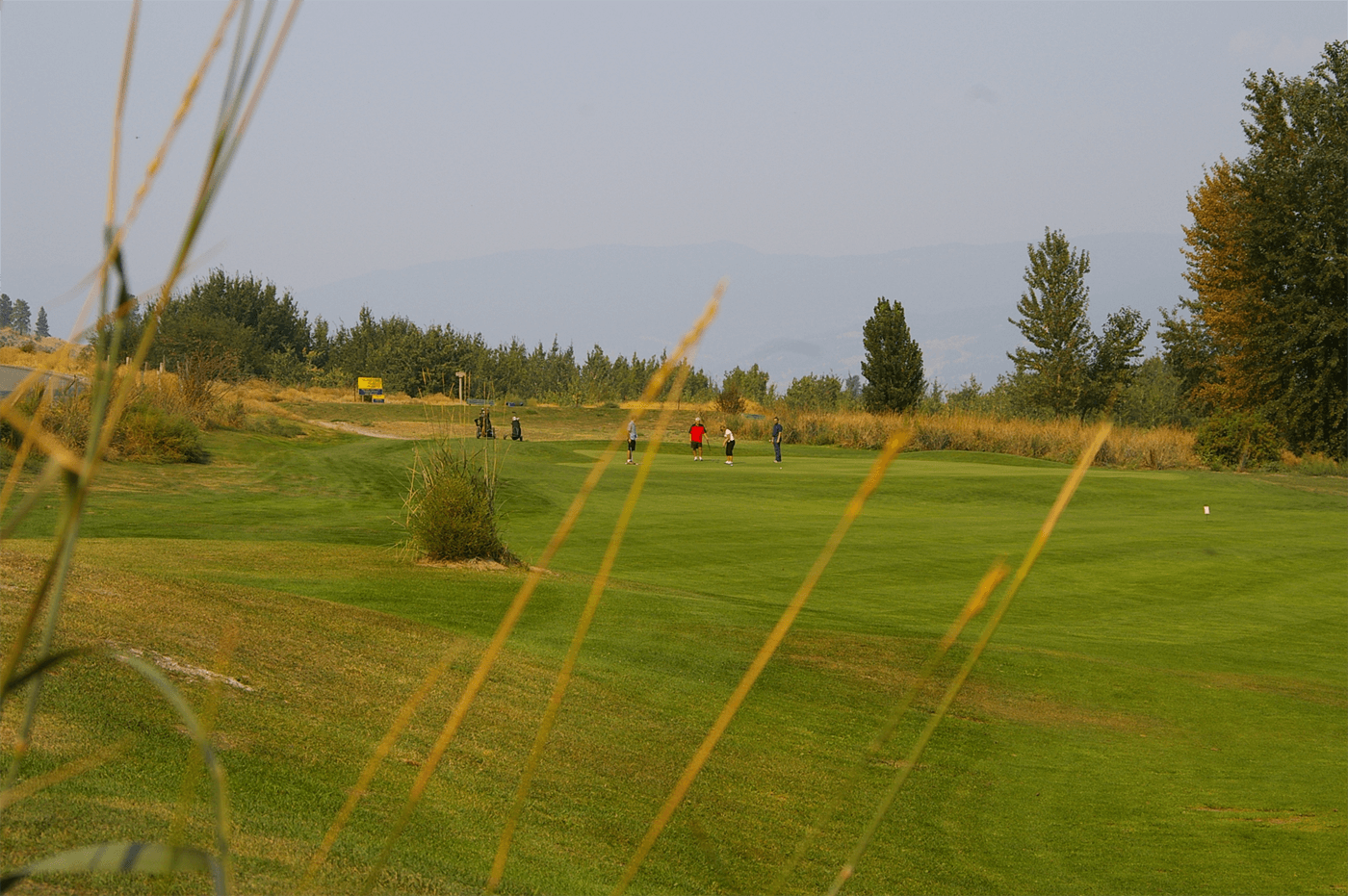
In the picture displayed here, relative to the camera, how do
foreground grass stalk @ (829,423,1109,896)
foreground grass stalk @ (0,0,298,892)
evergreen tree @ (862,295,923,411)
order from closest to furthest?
foreground grass stalk @ (0,0,298,892), foreground grass stalk @ (829,423,1109,896), evergreen tree @ (862,295,923,411)

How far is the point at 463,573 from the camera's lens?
12.6 m

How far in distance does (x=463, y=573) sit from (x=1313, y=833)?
8.66m

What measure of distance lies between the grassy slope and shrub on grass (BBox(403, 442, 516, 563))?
0.62m

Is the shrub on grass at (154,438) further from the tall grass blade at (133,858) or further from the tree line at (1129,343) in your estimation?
the tall grass blade at (133,858)

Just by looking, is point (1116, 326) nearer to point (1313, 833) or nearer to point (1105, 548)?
point (1105, 548)

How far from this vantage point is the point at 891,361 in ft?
190

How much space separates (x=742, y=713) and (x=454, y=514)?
6.18 meters

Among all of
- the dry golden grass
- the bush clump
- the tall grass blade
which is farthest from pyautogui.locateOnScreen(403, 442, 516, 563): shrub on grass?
the bush clump

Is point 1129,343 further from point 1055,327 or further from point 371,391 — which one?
point 371,391

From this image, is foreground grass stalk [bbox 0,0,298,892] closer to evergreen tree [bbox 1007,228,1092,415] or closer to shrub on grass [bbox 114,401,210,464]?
shrub on grass [bbox 114,401,210,464]

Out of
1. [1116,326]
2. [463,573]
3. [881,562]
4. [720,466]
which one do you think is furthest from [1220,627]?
[1116,326]

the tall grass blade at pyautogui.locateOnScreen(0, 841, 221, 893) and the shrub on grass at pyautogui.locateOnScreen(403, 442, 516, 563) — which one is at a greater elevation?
the tall grass blade at pyautogui.locateOnScreen(0, 841, 221, 893)

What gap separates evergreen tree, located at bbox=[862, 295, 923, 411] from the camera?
57625mm

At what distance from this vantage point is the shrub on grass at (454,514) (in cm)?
1316
